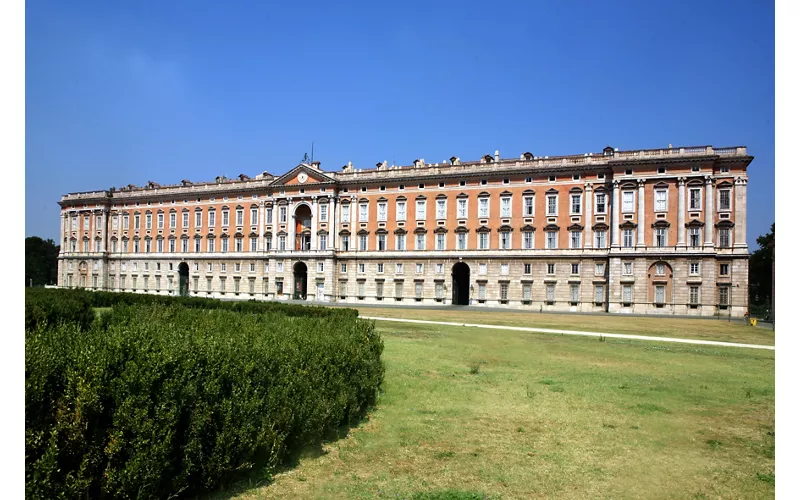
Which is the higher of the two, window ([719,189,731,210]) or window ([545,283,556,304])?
window ([719,189,731,210])

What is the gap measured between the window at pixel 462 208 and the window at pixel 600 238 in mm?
14170

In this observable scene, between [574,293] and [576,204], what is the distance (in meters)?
9.42

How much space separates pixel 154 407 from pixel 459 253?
2034 inches

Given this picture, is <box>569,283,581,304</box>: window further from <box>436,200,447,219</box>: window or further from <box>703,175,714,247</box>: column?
<box>436,200,447,219</box>: window

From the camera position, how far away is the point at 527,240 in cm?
5444

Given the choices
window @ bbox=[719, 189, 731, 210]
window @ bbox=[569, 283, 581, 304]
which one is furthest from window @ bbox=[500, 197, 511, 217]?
window @ bbox=[719, 189, 731, 210]

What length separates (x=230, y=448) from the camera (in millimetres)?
6566

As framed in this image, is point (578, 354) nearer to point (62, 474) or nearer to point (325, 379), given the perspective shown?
point (325, 379)

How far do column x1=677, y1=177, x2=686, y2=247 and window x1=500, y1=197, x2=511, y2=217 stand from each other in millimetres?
16566

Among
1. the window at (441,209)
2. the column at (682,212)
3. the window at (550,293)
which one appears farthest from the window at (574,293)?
the window at (441,209)

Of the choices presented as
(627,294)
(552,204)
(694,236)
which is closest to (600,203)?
(552,204)

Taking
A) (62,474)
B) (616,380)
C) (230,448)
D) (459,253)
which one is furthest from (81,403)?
(459,253)

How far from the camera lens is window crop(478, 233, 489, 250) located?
55.9 m

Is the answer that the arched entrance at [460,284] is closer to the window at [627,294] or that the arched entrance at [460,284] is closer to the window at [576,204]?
the window at [576,204]
